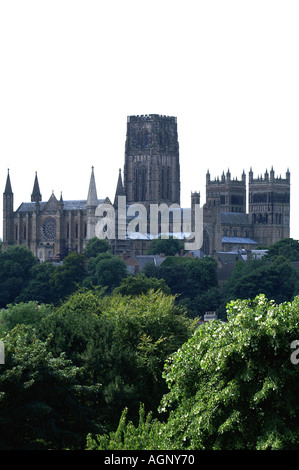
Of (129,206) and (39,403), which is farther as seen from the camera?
(129,206)

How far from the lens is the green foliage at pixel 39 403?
34.7m

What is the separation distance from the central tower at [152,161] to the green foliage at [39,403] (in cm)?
14385

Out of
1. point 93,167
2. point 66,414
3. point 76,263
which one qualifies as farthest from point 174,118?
point 66,414

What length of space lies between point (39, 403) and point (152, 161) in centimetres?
14876

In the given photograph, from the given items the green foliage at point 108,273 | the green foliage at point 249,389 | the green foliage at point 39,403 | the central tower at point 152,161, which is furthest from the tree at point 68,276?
the green foliage at point 249,389

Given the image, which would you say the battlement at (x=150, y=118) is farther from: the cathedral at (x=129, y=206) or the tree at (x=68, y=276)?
the tree at (x=68, y=276)

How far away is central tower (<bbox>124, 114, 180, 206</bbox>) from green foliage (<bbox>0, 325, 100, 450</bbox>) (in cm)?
14385

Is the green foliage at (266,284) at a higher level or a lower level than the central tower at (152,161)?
lower

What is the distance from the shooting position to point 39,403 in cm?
3503

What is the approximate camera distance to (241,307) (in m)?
31.7

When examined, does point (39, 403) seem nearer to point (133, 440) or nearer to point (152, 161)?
point (133, 440)

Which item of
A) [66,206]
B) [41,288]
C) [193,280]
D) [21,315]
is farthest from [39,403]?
[66,206]
